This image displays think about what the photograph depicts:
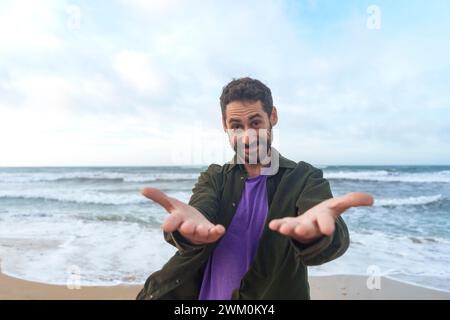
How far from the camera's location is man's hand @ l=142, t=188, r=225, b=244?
4.13ft

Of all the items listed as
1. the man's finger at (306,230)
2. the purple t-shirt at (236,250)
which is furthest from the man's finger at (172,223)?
the man's finger at (306,230)

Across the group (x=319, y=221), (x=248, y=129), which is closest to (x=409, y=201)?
(x=248, y=129)

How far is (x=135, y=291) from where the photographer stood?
4.99 metres

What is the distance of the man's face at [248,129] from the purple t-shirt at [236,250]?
0.57 feet

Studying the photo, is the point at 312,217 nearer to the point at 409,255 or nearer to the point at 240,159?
the point at 240,159

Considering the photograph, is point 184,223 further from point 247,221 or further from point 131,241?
point 131,241

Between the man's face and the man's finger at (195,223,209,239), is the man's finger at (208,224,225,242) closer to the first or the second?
the man's finger at (195,223,209,239)

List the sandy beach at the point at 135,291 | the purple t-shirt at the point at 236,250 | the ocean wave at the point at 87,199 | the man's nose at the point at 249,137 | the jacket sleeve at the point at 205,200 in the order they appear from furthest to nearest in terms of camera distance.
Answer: the ocean wave at the point at 87,199
the sandy beach at the point at 135,291
the man's nose at the point at 249,137
the purple t-shirt at the point at 236,250
the jacket sleeve at the point at 205,200

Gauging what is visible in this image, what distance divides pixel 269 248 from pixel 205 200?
1.13ft

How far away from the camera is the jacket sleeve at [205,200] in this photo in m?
1.39

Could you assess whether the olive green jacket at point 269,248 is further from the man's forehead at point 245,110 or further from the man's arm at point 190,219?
the man's forehead at point 245,110

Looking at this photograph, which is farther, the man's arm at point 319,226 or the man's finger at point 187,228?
the man's finger at point 187,228

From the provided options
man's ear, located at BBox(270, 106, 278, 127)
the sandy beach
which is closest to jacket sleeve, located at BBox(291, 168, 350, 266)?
man's ear, located at BBox(270, 106, 278, 127)
